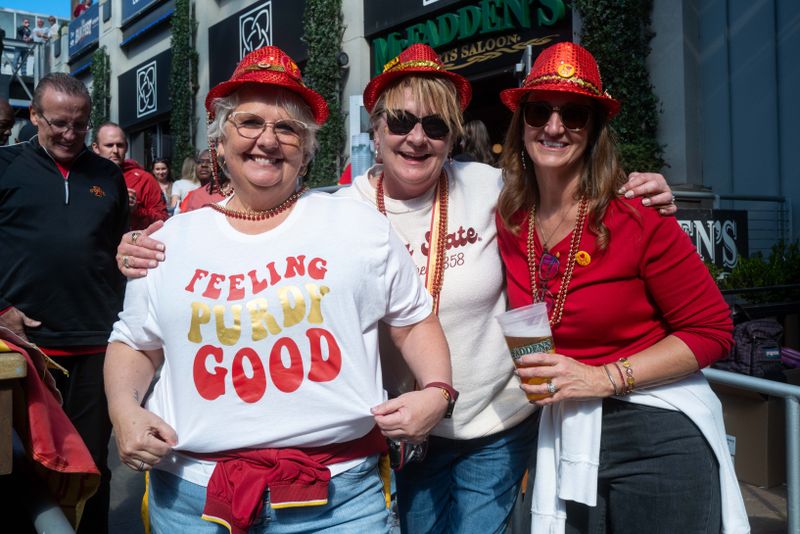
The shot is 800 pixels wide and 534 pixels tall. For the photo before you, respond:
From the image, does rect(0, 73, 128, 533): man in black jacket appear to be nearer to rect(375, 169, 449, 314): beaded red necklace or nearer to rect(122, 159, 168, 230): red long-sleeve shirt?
rect(122, 159, 168, 230): red long-sleeve shirt

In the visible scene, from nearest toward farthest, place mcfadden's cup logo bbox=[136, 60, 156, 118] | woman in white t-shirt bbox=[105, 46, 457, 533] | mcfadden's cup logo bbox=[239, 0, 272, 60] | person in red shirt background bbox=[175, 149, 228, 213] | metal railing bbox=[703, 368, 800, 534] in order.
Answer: woman in white t-shirt bbox=[105, 46, 457, 533]
metal railing bbox=[703, 368, 800, 534]
person in red shirt background bbox=[175, 149, 228, 213]
mcfadden's cup logo bbox=[239, 0, 272, 60]
mcfadden's cup logo bbox=[136, 60, 156, 118]

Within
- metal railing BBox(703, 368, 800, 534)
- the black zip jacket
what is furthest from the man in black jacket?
metal railing BBox(703, 368, 800, 534)

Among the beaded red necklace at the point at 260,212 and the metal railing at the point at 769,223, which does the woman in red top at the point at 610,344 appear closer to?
the beaded red necklace at the point at 260,212

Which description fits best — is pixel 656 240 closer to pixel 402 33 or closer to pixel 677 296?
pixel 677 296

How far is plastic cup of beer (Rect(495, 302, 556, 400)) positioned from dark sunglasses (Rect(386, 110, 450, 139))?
72 cm

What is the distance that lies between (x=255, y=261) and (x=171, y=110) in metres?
16.7

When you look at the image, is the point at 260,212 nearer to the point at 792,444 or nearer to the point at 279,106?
the point at 279,106

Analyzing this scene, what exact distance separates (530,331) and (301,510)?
29.5 inches

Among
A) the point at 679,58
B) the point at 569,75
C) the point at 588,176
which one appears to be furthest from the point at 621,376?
the point at 679,58

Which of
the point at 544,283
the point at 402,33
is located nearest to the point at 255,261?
the point at 544,283

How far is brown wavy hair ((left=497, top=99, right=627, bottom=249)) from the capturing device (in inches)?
79.3

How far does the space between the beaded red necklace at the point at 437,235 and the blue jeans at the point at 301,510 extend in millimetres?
623

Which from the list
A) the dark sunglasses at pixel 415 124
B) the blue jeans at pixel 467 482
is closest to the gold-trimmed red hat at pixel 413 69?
the dark sunglasses at pixel 415 124

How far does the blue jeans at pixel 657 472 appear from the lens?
6.26 feet
